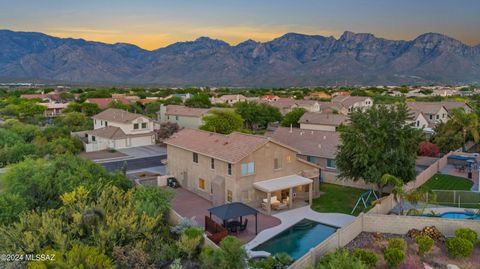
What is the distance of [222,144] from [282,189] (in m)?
6.38

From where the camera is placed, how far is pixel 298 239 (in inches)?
956

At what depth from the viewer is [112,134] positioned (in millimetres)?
58469

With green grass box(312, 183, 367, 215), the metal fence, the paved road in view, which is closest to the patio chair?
green grass box(312, 183, 367, 215)

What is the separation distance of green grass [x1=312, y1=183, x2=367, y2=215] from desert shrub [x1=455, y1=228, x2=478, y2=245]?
7.88 metres

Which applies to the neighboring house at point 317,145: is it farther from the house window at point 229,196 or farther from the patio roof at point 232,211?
the patio roof at point 232,211

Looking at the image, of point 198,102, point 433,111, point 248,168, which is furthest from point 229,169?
point 198,102

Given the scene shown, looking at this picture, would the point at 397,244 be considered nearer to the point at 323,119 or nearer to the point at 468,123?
the point at 468,123

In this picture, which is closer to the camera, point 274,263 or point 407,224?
point 274,263

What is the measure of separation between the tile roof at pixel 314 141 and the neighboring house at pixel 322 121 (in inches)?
664

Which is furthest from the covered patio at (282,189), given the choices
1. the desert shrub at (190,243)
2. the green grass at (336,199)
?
the desert shrub at (190,243)

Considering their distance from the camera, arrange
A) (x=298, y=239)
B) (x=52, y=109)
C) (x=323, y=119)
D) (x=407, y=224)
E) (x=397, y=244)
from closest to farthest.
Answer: (x=397, y=244)
(x=407, y=224)
(x=298, y=239)
(x=323, y=119)
(x=52, y=109)

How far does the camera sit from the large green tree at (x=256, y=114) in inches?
2798

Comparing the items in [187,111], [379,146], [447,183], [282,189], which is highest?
[379,146]

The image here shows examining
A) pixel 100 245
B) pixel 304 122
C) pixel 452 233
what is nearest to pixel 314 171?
pixel 452 233
